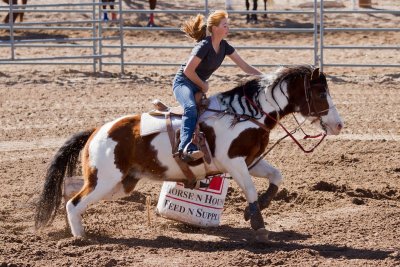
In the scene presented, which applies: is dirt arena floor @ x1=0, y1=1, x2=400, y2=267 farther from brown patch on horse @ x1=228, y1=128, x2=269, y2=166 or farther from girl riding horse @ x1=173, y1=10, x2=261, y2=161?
girl riding horse @ x1=173, y1=10, x2=261, y2=161

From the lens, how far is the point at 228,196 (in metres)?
9.28

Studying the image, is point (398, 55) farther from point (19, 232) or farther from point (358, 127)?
point (19, 232)

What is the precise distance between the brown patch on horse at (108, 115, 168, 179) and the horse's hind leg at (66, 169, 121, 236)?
0.54 ft

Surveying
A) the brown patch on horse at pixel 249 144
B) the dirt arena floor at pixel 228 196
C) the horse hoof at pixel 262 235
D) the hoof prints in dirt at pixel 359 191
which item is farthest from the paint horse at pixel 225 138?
the hoof prints in dirt at pixel 359 191

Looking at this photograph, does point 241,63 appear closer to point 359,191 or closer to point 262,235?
point 262,235

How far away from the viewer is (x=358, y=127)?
12.5m

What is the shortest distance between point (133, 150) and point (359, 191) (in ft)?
8.74

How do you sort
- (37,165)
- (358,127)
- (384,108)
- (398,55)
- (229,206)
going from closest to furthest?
(229,206), (37,165), (358,127), (384,108), (398,55)

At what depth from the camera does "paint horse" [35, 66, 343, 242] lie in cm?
764

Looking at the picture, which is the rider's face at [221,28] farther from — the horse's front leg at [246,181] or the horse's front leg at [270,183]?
the horse's front leg at [270,183]

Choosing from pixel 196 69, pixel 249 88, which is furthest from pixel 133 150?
pixel 249 88

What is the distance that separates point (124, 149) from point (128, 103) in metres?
6.39

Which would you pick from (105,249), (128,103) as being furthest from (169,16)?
(105,249)

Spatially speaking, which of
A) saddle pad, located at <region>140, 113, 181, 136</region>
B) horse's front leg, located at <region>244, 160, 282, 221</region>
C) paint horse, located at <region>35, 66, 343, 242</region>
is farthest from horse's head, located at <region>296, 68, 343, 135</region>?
saddle pad, located at <region>140, 113, 181, 136</region>
